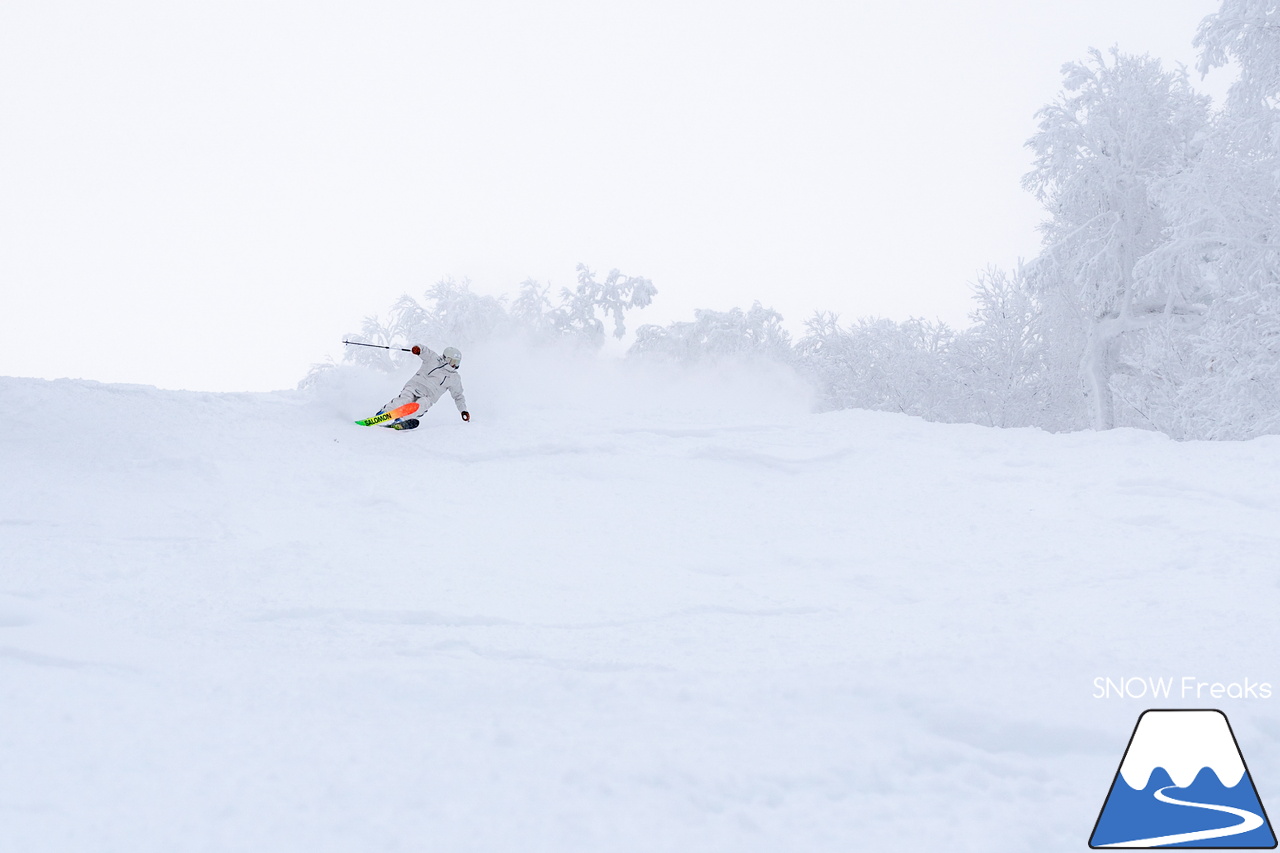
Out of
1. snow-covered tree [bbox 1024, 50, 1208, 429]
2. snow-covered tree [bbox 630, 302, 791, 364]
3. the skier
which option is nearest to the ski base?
the skier

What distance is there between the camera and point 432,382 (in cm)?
1300

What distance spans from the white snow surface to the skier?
10.6 metres

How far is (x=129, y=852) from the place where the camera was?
2.82 metres

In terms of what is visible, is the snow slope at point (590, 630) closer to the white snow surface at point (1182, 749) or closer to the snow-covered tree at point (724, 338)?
the white snow surface at point (1182, 749)

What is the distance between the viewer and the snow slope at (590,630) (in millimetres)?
3205

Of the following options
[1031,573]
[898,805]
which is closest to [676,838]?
[898,805]

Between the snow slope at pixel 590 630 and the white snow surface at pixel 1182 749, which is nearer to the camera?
the snow slope at pixel 590 630

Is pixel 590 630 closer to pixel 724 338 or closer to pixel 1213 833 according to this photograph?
pixel 1213 833

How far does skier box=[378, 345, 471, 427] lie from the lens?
1270cm

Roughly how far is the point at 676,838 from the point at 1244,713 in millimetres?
2961
